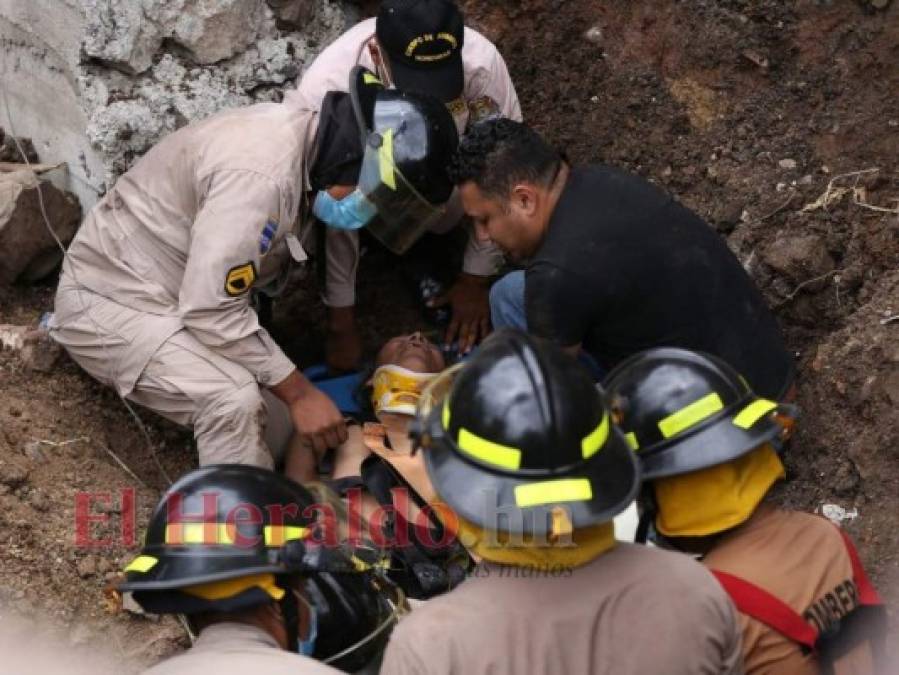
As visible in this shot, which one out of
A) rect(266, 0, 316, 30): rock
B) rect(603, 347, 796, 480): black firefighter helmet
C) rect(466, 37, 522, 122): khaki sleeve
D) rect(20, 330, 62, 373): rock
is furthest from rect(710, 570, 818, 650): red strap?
rect(266, 0, 316, 30): rock

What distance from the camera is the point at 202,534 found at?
260 centimetres

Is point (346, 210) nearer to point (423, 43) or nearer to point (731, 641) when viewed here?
point (423, 43)

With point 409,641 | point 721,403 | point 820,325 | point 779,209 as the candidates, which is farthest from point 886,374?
point 409,641

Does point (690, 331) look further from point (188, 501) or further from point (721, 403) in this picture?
point (188, 501)

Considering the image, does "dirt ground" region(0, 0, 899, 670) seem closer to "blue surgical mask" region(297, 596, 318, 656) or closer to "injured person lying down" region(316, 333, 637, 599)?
"injured person lying down" region(316, 333, 637, 599)

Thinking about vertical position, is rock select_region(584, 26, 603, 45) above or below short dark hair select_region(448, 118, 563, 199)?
below

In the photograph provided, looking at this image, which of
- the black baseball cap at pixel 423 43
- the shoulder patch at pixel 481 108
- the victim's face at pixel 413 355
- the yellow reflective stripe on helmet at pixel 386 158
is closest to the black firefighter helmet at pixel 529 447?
the yellow reflective stripe on helmet at pixel 386 158

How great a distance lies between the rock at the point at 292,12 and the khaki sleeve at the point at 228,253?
1.54 metres

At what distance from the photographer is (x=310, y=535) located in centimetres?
276

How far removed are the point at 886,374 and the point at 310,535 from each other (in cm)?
235

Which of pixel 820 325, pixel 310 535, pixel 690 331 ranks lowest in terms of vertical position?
pixel 820 325

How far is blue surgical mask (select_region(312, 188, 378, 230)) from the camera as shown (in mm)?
4250

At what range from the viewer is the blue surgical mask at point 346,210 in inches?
167

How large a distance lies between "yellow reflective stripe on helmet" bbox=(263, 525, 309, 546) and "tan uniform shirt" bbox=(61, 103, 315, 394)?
1624mm
